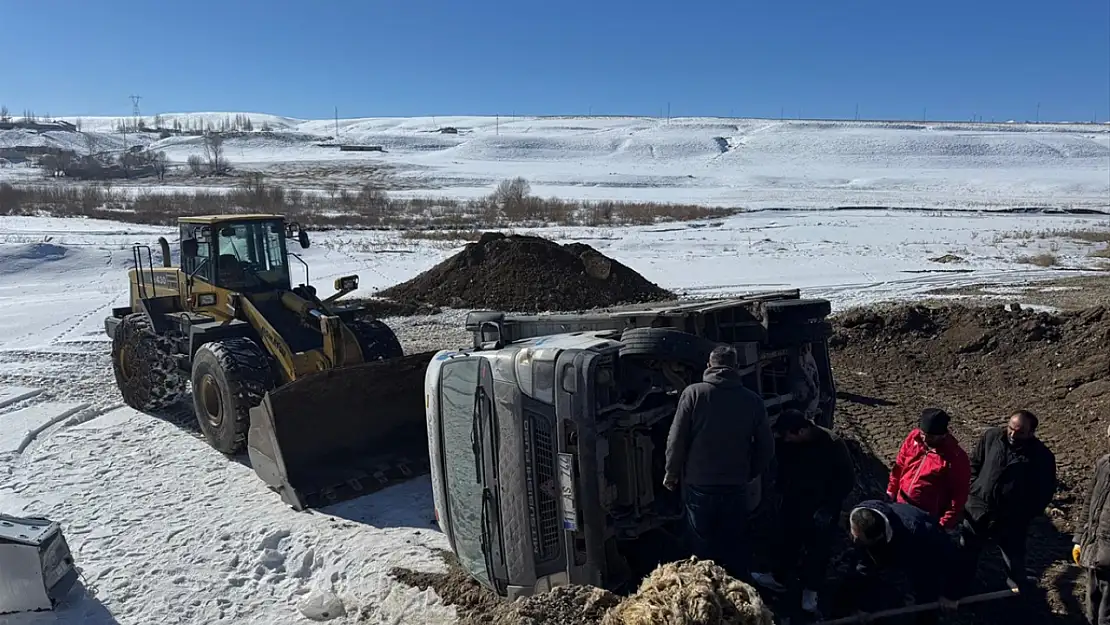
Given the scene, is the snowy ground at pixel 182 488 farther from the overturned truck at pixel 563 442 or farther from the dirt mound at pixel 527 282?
the dirt mound at pixel 527 282

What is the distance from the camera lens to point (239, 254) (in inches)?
353

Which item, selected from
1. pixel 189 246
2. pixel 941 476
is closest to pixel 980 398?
pixel 941 476

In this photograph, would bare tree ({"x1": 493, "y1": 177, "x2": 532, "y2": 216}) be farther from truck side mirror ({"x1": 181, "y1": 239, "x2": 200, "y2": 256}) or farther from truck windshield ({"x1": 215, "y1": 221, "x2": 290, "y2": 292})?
truck side mirror ({"x1": 181, "y1": 239, "x2": 200, "y2": 256})

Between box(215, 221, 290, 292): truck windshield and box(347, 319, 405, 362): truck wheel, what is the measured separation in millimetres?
1064

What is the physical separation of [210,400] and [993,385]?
27.8 feet

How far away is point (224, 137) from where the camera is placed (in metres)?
106

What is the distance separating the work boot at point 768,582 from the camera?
4.45 m

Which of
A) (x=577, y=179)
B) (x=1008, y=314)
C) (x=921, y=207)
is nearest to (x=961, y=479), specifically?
(x=1008, y=314)

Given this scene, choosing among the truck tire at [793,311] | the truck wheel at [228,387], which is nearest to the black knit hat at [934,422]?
the truck tire at [793,311]

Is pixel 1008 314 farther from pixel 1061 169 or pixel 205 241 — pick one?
pixel 1061 169

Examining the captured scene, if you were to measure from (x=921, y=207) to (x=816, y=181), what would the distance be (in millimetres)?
23938

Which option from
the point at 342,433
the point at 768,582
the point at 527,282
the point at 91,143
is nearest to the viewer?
the point at 768,582

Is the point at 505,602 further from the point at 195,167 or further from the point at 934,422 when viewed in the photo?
the point at 195,167

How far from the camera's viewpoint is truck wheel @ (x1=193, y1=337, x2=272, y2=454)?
755cm
